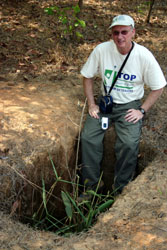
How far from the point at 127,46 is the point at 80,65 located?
6.42 feet

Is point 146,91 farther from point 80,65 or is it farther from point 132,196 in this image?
point 132,196

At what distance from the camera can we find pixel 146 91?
4836mm

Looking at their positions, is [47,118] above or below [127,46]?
below

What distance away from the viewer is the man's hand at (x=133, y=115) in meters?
3.76

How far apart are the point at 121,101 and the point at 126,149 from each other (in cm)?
63

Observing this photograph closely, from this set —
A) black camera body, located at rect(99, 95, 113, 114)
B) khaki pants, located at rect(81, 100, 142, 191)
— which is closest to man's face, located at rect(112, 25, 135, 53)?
black camera body, located at rect(99, 95, 113, 114)

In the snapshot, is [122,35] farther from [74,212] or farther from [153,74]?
[74,212]

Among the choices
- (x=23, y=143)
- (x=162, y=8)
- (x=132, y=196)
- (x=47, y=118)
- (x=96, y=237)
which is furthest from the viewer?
(x=162, y=8)

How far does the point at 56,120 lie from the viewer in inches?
155

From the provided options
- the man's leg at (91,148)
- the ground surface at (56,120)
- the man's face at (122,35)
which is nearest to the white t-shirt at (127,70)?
the man's face at (122,35)

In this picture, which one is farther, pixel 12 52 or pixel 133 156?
pixel 12 52

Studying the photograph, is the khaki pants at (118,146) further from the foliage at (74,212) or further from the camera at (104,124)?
the foliage at (74,212)

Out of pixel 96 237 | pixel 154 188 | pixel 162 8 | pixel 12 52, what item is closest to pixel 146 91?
pixel 154 188

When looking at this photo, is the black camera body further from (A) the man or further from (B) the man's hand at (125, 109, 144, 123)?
(B) the man's hand at (125, 109, 144, 123)
